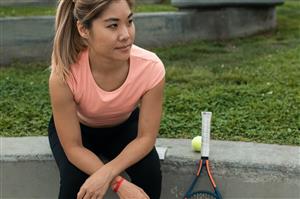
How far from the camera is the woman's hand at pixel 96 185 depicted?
2.56 meters

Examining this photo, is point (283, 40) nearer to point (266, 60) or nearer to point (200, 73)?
point (266, 60)

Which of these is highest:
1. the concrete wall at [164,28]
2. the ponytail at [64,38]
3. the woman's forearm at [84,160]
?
the ponytail at [64,38]

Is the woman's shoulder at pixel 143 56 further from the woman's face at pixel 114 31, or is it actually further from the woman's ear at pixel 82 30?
the woman's ear at pixel 82 30

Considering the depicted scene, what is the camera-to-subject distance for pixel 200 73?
4953 mm

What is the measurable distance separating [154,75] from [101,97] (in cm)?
28

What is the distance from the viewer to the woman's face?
2.46m

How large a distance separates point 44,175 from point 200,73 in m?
2.13

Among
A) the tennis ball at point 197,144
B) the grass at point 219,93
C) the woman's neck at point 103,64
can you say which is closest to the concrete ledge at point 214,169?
the tennis ball at point 197,144

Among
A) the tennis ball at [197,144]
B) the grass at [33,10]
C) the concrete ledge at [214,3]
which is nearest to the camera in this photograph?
the tennis ball at [197,144]

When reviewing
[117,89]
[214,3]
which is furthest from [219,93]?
[214,3]

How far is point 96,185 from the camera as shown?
2568 mm

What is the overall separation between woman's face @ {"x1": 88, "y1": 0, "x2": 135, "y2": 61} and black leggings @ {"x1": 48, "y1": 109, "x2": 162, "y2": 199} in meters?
0.49

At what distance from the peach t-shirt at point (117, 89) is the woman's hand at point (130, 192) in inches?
14.8

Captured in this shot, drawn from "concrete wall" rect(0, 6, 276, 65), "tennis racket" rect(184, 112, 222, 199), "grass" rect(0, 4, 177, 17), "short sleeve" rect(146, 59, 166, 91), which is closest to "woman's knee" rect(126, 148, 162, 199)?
"tennis racket" rect(184, 112, 222, 199)
